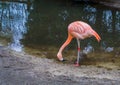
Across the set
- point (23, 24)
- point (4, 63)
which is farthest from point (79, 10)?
point (4, 63)

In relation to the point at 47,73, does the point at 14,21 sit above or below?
above

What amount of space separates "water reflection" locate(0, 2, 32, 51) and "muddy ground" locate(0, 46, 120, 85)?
1375mm

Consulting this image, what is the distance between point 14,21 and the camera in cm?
1314

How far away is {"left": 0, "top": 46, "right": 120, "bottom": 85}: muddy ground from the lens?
7.09 meters

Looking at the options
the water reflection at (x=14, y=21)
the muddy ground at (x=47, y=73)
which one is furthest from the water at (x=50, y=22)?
the muddy ground at (x=47, y=73)

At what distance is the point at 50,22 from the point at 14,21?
4.27 feet

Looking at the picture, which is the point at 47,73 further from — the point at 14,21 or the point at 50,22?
the point at 14,21

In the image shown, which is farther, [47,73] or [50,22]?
[50,22]

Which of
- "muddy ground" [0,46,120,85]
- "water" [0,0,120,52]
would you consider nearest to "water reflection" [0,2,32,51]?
"water" [0,0,120,52]

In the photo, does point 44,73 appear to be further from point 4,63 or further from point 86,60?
point 86,60

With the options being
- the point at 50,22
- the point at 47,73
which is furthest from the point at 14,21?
the point at 47,73

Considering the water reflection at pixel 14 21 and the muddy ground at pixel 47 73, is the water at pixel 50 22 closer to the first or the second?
the water reflection at pixel 14 21

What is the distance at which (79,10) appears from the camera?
15.6 meters

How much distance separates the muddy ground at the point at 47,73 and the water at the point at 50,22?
1.39 m
